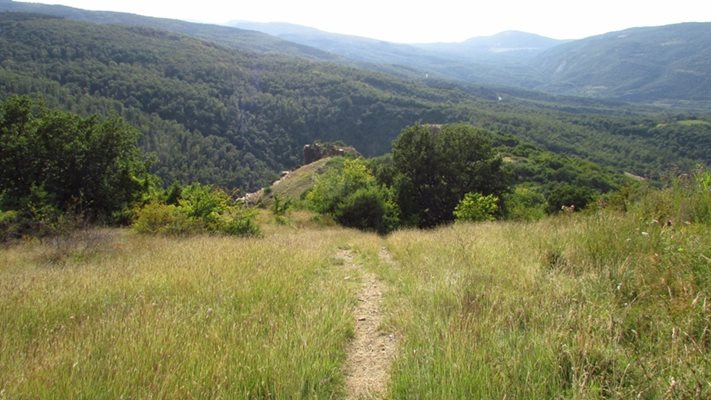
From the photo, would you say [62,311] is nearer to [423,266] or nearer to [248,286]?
[248,286]

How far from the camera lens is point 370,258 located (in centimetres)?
838

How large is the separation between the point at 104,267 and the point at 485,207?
64.5 feet

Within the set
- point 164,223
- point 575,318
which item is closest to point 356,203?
point 164,223

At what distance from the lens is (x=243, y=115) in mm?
153250

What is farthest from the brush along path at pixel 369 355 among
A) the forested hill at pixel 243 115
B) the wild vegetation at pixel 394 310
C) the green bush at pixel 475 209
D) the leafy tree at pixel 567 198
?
the forested hill at pixel 243 115

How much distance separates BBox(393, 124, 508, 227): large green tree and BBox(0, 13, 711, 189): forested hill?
2516 inches

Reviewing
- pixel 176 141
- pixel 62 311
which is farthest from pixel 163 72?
pixel 62 311

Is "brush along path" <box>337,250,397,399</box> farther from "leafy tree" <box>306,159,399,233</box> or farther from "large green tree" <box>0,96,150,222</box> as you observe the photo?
"large green tree" <box>0,96,150,222</box>

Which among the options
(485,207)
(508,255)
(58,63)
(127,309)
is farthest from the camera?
(58,63)

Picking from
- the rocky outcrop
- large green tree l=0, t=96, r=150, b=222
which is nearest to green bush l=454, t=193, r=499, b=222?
large green tree l=0, t=96, r=150, b=222

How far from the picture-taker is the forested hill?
397ft

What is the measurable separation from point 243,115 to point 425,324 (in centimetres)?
15984

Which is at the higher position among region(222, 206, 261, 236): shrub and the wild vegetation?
the wild vegetation

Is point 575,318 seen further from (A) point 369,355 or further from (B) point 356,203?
(B) point 356,203
